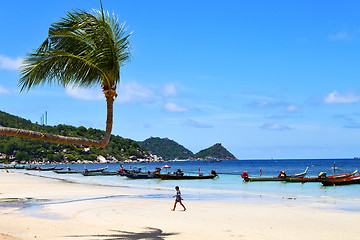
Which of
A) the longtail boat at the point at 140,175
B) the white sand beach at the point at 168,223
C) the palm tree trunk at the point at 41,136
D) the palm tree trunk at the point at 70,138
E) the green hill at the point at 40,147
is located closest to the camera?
the palm tree trunk at the point at 41,136

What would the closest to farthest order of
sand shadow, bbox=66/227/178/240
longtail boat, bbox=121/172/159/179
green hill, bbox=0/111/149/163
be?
sand shadow, bbox=66/227/178/240
longtail boat, bbox=121/172/159/179
green hill, bbox=0/111/149/163

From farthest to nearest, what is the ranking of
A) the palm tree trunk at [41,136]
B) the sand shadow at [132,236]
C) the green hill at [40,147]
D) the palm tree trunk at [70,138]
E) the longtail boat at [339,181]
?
the green hill at [40,147], the longtail boat at [339,181], the sand shadow at [132,236], the palm tree trunk at [70,138], the palm tree trunk at [41,136]

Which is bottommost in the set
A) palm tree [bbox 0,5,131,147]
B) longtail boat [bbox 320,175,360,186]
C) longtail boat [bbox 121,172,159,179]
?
longtail boat [bbox 121,172,159,179]

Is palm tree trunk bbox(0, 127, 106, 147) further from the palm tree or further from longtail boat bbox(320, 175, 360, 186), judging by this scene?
longtail boat bbox(320, 175, 360, 186)

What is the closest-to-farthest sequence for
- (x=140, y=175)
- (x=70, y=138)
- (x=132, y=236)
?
(x=70, y=138) < (x=132, y=236) < (x=140, y=175)

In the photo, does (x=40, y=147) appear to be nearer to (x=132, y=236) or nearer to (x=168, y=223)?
(x=168, y=223)

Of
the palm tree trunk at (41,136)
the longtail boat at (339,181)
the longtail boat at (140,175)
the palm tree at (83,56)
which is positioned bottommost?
the longtail boat at (140,175)

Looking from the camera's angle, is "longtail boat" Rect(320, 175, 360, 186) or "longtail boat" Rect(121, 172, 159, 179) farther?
"longtail boat" Rect(121, 172, 159, 179)

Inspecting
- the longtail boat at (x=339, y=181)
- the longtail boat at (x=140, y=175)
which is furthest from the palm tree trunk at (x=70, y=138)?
the longtail boat at (x=140, y=175)

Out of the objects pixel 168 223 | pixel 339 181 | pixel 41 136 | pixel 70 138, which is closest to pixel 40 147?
pixel 339 181

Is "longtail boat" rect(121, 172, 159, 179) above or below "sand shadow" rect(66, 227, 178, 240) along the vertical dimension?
above

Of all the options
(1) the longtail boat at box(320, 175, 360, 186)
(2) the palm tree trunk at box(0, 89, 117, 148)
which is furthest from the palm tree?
(1) the longtail boat at box(320, 175, 360, 186)

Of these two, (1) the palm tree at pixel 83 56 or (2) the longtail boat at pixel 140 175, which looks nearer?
(1) the palm tree at pixel 83 56

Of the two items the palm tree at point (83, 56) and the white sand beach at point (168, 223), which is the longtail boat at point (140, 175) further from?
the palm tree at point (83, 56)
